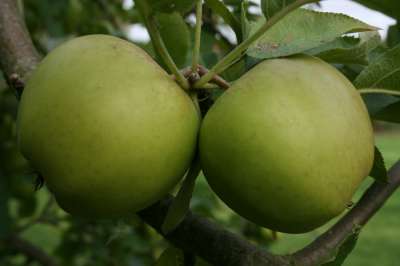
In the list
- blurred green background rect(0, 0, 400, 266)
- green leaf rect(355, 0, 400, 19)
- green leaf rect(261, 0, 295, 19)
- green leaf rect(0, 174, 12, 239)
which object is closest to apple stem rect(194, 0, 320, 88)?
green leaf rect(261, 0, 295, 19)

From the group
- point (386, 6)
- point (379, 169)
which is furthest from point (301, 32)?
point (379, 169)

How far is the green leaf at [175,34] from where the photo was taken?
114 centimetres

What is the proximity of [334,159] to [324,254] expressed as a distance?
0.29 metres

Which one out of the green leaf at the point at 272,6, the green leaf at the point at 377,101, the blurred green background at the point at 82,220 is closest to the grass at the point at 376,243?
the blurred green background at the point at 82,220

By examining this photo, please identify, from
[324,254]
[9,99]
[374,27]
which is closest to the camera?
[374,27]

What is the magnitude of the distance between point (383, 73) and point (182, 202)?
37 centimetres

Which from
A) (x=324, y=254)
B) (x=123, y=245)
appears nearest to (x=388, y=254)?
(x=123, y=245)

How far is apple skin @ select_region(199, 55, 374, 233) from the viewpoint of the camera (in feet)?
2.63

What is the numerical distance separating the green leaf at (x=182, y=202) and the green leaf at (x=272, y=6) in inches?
9.4

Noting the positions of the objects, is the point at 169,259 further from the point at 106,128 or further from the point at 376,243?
the point at 376,243

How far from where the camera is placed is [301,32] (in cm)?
Answer: 90

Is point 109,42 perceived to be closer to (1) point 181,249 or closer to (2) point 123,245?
(1) point 181,249

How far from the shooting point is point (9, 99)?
8.07ft

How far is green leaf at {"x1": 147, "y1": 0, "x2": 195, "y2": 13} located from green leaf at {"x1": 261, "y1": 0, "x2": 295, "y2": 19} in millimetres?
103
